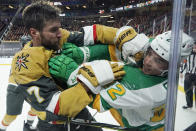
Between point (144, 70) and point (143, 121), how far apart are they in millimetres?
183

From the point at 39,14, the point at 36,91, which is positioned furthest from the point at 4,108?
the point at 39,14

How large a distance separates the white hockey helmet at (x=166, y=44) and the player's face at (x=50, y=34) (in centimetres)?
33

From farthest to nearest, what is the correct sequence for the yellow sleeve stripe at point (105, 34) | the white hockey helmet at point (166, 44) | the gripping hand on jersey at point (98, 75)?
the yellow sleeve stripe at point (105, 34) → the gripping hand on jersey at point (98, 75) → the white hockey helmet at point (166, 44)

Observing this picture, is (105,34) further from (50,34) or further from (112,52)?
(50,34)

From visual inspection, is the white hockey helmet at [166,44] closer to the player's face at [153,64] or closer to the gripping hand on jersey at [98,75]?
the player's face at [153,64]

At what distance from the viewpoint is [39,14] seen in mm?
591

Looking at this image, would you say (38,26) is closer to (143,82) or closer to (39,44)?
(39,44)

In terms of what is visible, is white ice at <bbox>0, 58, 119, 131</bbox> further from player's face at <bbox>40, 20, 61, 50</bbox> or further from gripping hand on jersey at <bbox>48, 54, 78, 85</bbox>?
player's face at <bbox>40, 20, 61, 50</bbox>

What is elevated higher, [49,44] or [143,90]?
[49,44]

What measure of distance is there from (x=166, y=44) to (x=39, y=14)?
42cm

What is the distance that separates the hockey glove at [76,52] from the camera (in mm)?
661

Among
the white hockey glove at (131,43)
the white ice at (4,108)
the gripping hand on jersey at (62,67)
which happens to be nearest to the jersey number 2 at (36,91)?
the gripping hand on jersey at (62,67)

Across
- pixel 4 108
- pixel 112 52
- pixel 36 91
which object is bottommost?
pixel 4 108

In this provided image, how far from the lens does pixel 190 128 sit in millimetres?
500
